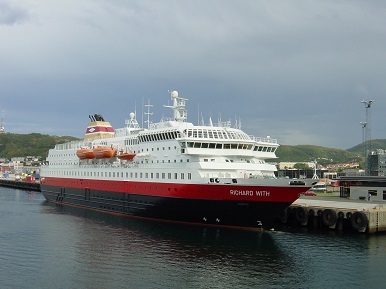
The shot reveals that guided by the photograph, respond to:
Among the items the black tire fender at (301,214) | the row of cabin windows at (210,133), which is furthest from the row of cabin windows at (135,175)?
the black tire fender at (301,214)

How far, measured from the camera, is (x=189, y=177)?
3322 cm

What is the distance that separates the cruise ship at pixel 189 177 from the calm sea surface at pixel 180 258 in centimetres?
162

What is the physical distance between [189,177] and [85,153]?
728 inches

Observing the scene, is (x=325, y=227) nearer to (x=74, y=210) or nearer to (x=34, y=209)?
(x=74, y=210)

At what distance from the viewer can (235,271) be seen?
73.8 feet

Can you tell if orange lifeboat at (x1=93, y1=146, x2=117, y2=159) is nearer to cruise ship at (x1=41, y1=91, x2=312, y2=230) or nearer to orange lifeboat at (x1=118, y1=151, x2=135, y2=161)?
cruise ship at (x1=41, y1=91, x2=312, y2=230)

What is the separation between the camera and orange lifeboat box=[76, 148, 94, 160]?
46.8 meters

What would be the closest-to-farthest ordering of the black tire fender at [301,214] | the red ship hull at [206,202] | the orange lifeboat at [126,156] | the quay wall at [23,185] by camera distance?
the red ship hull at [206,202]
the black tire fender at [301,214]
the orange lifeboat at [126,156]
the quay wall at [23,185]

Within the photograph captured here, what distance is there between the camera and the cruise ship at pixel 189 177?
101 ft

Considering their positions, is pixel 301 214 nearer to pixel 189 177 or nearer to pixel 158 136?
pixel 189 177

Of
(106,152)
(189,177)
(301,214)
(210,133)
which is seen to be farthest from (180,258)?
(106,152)

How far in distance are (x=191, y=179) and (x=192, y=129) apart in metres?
4.45

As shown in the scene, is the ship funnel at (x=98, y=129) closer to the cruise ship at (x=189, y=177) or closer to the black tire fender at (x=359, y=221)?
the cruise ship at (x=189, y=177)

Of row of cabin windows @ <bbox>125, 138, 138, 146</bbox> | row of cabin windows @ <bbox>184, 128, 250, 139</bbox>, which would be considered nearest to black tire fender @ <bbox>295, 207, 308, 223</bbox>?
row of cabin windows @ <bbox>184, 128, 250, 139</bbox>
